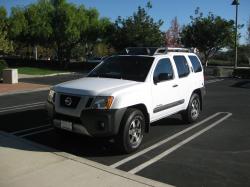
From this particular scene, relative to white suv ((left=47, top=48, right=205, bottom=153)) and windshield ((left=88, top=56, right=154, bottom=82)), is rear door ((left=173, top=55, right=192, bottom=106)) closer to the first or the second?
white suv ((left=47, top=48, right=205, bottom=153))

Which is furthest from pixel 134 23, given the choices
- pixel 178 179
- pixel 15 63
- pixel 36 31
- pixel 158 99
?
pixel 178 179

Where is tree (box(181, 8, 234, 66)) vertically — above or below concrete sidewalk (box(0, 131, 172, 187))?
above

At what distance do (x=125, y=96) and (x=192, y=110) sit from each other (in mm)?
3378

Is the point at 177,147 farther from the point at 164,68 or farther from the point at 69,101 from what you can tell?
the point at 69,101

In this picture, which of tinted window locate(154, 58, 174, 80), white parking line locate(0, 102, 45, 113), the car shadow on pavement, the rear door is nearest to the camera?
the car shadow on pavement

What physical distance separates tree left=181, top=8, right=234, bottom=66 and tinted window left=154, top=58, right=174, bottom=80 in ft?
88.0

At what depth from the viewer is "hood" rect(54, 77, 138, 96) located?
252 inches

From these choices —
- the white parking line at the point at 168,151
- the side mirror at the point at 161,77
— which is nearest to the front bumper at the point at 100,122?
the white parking line at the point at 168,151

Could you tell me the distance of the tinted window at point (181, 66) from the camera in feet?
28.1

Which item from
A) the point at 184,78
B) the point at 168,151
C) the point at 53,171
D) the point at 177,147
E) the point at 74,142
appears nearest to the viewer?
the point at 53,171

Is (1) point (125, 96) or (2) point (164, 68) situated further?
Result: (2) point (164, 68)

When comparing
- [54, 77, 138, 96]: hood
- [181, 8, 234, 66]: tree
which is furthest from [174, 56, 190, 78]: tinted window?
[181, 8, 234, 66]: tree

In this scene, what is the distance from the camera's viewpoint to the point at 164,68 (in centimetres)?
793

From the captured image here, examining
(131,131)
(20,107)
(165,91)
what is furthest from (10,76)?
(131,131)
